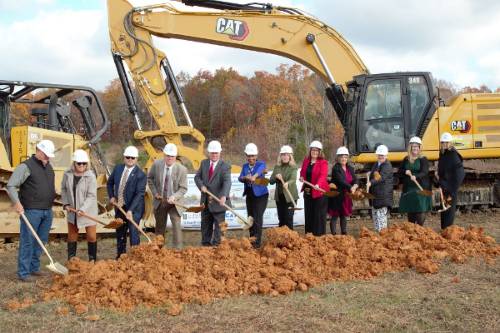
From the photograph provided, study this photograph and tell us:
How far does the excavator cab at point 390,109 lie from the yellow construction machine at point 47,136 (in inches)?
194

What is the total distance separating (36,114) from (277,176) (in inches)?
204

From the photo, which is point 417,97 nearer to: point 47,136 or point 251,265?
point 251,265

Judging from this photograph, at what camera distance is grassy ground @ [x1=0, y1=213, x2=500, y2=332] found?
5078mm

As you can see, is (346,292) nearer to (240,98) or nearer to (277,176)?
(277,176)

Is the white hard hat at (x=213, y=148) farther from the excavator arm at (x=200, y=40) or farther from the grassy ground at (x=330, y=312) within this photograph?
the excavator arm at (x=200, y=40)

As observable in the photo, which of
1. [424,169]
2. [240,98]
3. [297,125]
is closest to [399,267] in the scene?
[424,169]

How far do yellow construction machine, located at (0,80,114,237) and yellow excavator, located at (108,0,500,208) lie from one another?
912mm

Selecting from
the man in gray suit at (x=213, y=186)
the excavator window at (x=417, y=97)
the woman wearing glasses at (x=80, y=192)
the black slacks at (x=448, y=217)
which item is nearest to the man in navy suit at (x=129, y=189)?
the woman wearing glasses at (x=80, y=192)

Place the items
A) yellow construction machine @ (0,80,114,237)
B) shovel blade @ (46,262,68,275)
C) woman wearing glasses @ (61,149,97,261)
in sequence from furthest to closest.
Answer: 1. yellow construction machine @ (0,80,114,237)
2. woman wearing glasses @ (61,149,97,261)
3. shovel blade @ (46,262,68,275)

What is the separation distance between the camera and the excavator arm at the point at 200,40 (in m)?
11.2

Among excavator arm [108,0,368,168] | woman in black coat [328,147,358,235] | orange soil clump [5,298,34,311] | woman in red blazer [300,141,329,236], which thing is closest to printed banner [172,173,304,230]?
excavator arm [108,0,368,168]

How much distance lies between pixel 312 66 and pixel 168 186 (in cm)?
513

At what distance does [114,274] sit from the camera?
6.11 metres

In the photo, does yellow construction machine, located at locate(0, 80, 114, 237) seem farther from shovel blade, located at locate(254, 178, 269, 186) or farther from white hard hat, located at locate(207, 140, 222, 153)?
shovel blade, located at locate(254, 178, 269, 186)
